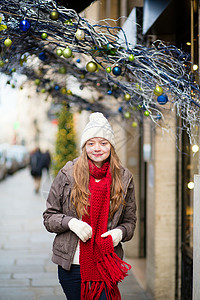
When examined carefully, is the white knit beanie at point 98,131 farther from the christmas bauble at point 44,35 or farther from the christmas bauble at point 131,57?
the christmas bauble at point 44,35

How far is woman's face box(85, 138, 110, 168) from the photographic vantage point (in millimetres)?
2902

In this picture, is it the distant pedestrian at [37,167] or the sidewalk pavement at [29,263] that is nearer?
the sidewalk pavement at [29,263]

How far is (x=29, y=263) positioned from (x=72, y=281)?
3.91 meters

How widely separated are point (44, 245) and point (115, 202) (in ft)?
17.4

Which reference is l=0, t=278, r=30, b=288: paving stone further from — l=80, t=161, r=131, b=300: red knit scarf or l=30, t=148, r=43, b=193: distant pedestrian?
l=30, t=148, r=43, b=193: distant pedestrian

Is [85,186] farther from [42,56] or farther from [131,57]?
[42,56]

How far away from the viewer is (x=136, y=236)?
7.09m

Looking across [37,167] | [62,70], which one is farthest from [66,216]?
[37,167]

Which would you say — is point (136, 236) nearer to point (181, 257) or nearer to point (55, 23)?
point (181, 257)

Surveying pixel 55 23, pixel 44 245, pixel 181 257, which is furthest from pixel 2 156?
pixel 55 23

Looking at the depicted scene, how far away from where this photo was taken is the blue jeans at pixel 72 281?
286cm

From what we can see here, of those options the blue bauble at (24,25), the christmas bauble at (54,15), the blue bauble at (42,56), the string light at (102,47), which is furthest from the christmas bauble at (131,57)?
the blue bauble at (42,56)

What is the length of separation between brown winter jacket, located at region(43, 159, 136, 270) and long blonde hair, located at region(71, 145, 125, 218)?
1.8 inches

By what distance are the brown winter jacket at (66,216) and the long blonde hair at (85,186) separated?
0.15ft
